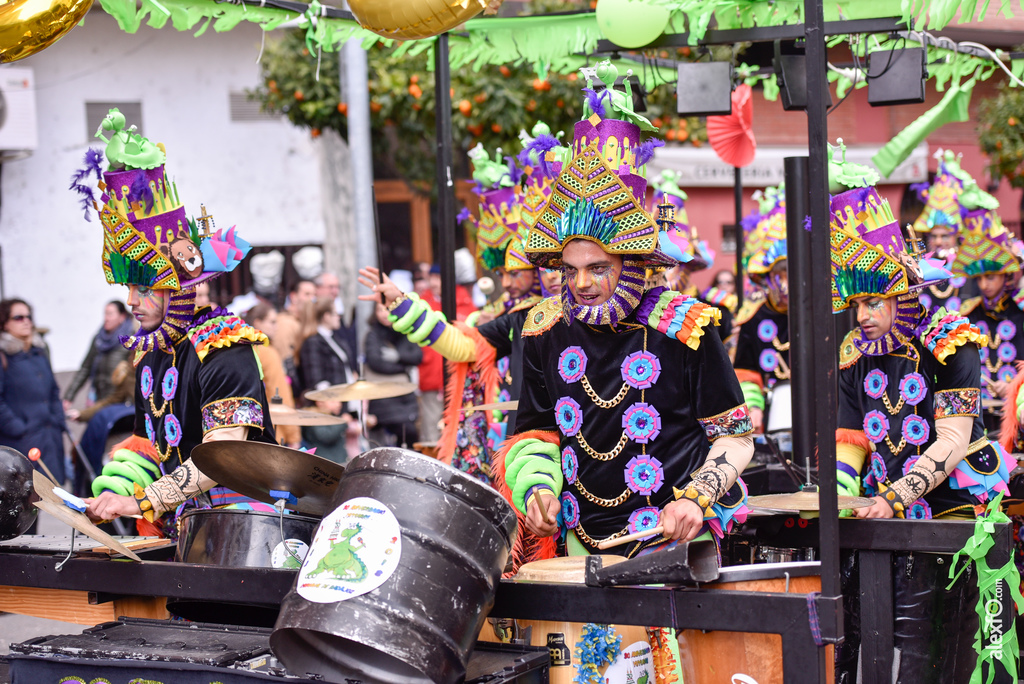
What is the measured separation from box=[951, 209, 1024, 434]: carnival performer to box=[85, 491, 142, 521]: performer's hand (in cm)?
564

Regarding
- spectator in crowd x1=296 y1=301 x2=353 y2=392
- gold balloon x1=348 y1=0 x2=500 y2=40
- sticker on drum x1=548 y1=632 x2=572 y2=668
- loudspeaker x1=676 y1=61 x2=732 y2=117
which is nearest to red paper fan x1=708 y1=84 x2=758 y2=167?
loudspeaker x1=676 y1=61 x2=732 y2=117

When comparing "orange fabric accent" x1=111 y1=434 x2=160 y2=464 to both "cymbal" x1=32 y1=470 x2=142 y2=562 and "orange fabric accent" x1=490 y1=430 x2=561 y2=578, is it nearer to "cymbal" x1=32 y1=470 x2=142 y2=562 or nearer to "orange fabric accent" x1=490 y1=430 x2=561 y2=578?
"cymbal" x1=32 y1=470 x2=142 y2=562

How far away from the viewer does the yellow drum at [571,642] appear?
313 centimetres

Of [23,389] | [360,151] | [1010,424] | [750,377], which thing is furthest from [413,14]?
[360,151]

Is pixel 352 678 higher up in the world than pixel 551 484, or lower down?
lower down

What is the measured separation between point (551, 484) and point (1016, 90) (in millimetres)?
12014

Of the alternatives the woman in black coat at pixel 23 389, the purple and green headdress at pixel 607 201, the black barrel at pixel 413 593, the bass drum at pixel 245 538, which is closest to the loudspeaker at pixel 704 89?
the purple and green headdress at pixel 607 201

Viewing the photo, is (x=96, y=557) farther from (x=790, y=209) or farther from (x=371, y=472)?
(x=790, y=209)

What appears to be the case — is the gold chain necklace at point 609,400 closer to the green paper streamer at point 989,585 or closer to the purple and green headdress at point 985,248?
the green paper streamer at point 989,585

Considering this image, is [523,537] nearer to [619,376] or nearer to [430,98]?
[619,376]

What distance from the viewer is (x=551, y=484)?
3.39m

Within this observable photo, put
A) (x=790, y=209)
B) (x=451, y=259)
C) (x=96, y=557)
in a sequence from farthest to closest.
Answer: (x=451, y=259) < (x=790, y=209) < (x=96, y=557)

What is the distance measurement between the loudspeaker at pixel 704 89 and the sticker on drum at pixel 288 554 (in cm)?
317

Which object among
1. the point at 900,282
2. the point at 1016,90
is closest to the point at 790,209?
the point at 900,282
